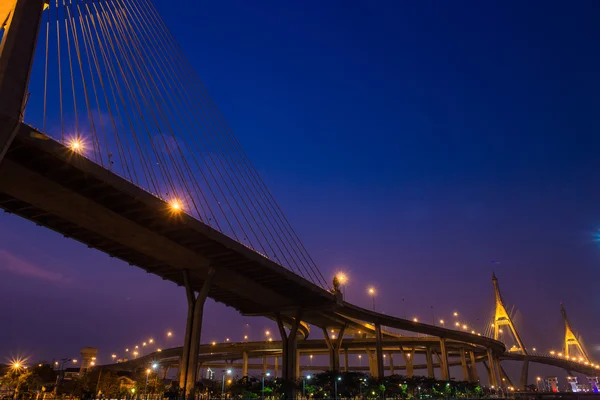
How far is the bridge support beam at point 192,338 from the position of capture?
119 ft

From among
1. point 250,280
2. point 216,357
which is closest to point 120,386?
point 250,280

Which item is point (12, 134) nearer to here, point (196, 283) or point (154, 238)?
point (154, 238)

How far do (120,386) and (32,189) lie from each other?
3845 cm

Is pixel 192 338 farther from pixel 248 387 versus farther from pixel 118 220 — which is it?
pixel 118 220

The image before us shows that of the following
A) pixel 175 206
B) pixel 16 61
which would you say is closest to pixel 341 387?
pixel 175 206

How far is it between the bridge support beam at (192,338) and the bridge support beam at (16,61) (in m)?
24.3

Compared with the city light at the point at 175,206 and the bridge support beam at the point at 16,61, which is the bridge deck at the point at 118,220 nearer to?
the city light at the point at 175,206

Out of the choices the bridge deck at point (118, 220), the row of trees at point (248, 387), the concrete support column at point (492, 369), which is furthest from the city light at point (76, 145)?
the concrete support column at point (492, 369)

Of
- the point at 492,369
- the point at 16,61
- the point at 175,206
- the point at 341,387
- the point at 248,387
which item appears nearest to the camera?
the point at 16,61

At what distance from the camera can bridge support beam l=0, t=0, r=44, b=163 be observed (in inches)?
642

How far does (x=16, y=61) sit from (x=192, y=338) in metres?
28.2

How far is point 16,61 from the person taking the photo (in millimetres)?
17031

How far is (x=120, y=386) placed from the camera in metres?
55.1

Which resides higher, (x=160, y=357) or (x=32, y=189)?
(x=32, y=189)
